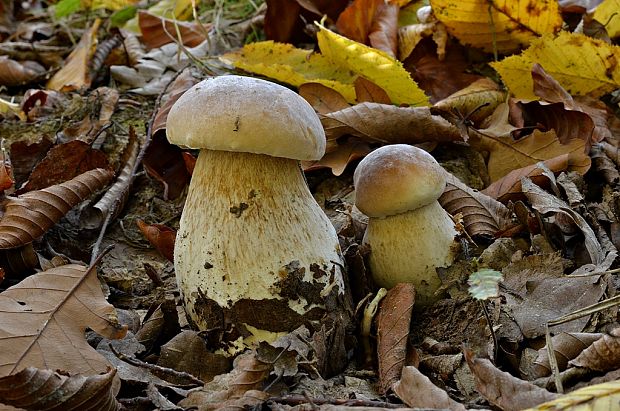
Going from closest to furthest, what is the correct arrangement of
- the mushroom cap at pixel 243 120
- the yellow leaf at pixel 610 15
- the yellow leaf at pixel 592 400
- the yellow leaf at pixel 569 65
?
the yellow leaf at pixel 592 400, the mushroom cap at pixel 243 120, the yellow leaf at pixel 569 65, the yellow leaf at pixel 610 15

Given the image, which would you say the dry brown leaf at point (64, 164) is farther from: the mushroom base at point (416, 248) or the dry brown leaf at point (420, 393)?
the dry brown leaf at point (420, 393)

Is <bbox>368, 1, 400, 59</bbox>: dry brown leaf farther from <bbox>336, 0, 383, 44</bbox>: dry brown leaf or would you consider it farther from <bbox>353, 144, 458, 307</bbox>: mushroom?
<bbox>353, 144, 458, 307</bbox>: mushroom

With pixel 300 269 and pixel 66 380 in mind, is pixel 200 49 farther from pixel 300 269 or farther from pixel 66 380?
pixel 66 380

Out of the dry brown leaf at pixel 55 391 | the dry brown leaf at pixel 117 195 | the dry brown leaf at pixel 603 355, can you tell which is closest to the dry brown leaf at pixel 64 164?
the dry brown leaf at pixel 117 195

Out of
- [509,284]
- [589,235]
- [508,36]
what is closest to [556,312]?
[509,284]

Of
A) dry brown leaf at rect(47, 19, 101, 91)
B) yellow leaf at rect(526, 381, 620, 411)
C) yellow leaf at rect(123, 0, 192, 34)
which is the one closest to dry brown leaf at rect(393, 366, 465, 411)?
yellow leaf at rect(526, 381, 620, 411)

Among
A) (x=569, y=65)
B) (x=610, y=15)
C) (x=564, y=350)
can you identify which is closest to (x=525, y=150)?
(x=569, y=65)
